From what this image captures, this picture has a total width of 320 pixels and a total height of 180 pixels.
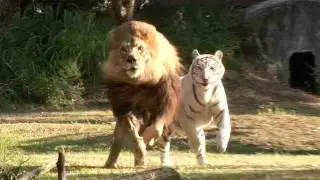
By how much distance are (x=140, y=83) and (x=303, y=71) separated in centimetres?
1428

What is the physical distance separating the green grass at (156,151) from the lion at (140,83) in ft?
1.23

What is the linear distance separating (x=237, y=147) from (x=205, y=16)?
367 inches

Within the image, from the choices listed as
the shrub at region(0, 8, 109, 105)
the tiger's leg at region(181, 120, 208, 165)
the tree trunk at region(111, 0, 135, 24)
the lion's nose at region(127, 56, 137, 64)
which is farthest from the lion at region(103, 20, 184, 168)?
the tree trunk at region(111, 0, 135, 24)

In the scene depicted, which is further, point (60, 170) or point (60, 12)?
point (60, 12)

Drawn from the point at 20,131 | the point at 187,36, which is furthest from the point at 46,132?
the point at 187,36

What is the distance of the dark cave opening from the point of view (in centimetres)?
2042

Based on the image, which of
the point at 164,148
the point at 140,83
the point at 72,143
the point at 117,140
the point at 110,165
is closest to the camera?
the point at 140,83

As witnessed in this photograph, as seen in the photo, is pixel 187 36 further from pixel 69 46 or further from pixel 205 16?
pixel 69 46

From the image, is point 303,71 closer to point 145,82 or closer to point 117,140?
point 117,140

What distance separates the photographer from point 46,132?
40.3ft

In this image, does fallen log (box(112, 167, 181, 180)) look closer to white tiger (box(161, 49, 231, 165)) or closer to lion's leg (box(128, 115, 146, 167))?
lion's leg (box(128, 115, 146, 167))

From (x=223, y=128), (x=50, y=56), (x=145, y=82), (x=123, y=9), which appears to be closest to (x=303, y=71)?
(x=123, y=9)

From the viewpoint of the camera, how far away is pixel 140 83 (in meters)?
7.03

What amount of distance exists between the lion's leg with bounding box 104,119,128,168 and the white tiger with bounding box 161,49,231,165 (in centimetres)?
93
